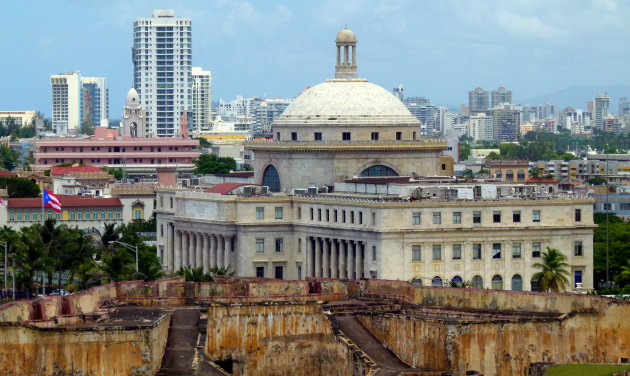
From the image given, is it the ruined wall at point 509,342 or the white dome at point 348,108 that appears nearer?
the ruined wall at point 509,342

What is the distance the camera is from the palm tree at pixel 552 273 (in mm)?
140750

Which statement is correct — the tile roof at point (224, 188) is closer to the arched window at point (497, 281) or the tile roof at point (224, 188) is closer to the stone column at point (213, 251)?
the stone column at point (213, 251)

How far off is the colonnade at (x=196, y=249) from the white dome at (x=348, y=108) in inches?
397

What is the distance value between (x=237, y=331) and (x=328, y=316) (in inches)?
159

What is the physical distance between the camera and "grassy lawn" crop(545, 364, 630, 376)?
88.1 meters

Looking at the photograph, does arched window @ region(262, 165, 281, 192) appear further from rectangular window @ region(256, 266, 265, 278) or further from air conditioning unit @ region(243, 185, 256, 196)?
rectangular window @ region(256, 266, 265, 278)

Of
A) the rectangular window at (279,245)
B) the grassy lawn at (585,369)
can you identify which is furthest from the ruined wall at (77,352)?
the rectangular window at (279,245)

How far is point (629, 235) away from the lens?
16262cm

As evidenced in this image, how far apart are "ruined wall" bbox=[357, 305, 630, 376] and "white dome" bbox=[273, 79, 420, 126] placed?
63880 mm

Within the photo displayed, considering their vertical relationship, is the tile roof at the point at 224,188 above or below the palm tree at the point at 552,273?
above

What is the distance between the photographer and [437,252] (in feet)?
488

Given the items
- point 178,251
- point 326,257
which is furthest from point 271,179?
point 326,257

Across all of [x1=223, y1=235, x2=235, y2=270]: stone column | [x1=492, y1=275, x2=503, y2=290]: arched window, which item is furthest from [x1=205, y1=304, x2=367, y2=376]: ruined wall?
[x1=223, y1=235, x2=235, y2=270]: stone column

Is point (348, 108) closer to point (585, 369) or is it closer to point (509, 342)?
point (509, 342)
